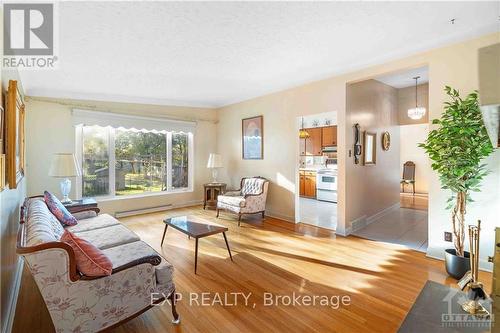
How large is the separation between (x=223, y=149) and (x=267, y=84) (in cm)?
229

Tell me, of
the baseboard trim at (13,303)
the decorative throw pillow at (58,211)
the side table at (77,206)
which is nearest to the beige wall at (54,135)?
the side table at (77,206)

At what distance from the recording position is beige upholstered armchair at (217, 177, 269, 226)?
462 centimetres

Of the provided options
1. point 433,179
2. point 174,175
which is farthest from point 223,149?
point 433,179

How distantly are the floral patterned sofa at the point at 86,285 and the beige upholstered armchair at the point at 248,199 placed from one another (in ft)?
8.44

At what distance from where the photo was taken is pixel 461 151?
2480mm

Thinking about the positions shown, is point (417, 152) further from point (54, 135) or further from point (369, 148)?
point (54, 135)

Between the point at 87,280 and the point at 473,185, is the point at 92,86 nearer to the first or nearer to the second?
the point at 87,280

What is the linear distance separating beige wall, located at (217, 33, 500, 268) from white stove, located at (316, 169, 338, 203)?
8.50ft

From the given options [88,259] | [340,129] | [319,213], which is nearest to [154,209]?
[319,213]

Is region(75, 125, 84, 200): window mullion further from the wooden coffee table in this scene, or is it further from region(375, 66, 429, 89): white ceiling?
region(375, 66, 429, 89): white ceiling

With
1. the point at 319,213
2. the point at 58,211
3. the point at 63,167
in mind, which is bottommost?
the point at 319,213

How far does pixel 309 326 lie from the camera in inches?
74.3

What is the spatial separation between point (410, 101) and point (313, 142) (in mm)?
3063

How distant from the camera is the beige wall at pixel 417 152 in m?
7.84
